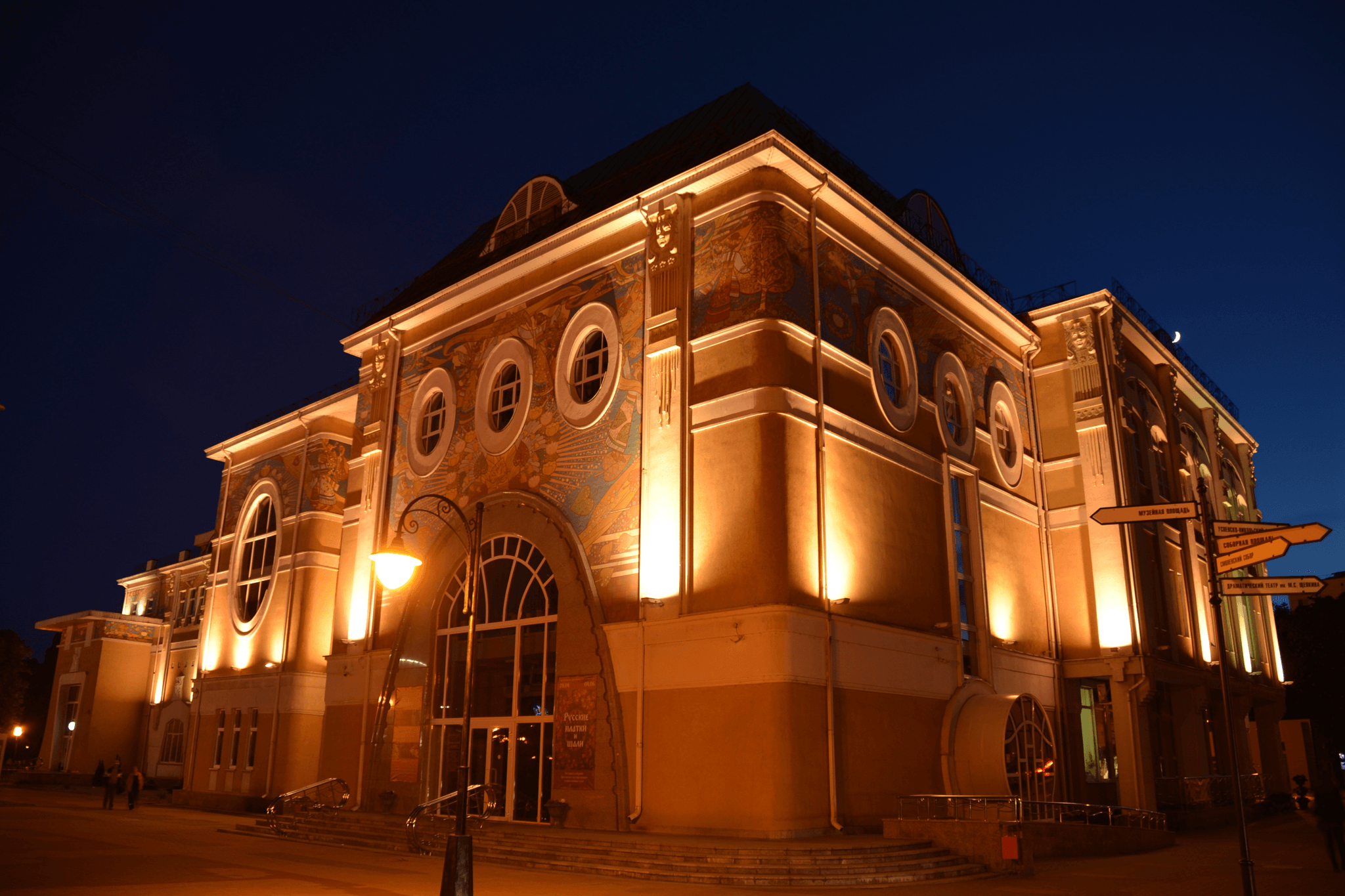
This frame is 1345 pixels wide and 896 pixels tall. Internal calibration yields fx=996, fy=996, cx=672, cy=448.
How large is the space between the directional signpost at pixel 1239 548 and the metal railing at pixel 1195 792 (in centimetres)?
1811

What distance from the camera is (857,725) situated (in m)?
19.7

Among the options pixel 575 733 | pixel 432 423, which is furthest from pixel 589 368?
pixel 575 733

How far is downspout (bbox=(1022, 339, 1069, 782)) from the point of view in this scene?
2734cm

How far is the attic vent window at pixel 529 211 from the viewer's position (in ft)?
89.9

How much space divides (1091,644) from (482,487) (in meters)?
17.2

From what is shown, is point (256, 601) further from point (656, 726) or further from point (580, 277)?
point (656, 726)

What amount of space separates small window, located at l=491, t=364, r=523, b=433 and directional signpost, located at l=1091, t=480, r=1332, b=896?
55.1 ft

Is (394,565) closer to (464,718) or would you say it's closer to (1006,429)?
(464,718)

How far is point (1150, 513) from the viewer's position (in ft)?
37.1

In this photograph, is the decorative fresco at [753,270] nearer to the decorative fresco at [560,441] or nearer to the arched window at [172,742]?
the decorative fresco at [560,441]

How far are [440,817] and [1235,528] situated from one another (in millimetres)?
16141

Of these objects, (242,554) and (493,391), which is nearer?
(493,391)

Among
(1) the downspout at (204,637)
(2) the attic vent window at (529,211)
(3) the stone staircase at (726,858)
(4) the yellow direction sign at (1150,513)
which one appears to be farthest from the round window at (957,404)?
(1) the downspout at (204,637)

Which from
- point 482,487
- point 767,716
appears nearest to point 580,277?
point 482,487
